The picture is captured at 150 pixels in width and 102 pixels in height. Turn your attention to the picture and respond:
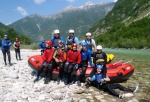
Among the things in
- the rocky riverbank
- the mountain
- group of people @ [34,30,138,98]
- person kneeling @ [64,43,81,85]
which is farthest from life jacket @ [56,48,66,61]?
the mountain

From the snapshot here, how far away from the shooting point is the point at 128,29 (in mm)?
115875

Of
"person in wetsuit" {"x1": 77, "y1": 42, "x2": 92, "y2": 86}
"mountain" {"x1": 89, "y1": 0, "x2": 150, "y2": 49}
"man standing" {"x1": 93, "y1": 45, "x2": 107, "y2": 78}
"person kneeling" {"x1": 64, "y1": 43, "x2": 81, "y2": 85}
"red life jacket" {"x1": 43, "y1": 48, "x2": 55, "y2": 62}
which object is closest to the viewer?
"man standing" {"x1": 93, "y1": 45, "x2": 107, "y2": 78}

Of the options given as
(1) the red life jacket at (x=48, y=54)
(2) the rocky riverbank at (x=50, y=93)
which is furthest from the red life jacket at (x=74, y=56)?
A: (2) the rocky riverbank at (x=50, y=93)

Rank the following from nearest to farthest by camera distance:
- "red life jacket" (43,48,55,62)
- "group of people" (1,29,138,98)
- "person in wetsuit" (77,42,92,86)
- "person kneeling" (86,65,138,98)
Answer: "person kneeling" (86,65,138,98)
"group of people" (1,29,138,98)
"person in wetsuit" (77,42,92,86)
"red life jacket" (43,48,55,62)

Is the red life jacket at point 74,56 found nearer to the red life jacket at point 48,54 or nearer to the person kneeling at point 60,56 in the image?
the person kneeling at point 60,56

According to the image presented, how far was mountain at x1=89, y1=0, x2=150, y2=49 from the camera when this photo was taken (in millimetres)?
82613

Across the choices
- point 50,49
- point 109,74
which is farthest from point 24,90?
point 109,74

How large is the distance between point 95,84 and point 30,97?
11.6 ft

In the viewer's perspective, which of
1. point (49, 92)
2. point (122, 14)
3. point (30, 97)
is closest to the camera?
point (30, 97)

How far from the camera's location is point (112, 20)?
601 feet

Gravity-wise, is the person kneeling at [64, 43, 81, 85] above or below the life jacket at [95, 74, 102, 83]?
above

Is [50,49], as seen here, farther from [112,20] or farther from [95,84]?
[112,20]

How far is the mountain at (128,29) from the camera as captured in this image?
82613 mm

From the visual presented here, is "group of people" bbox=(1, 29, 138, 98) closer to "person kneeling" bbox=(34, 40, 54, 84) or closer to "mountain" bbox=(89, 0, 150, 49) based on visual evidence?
"person kneeling" bbox=(34, 40, 54, 84)
